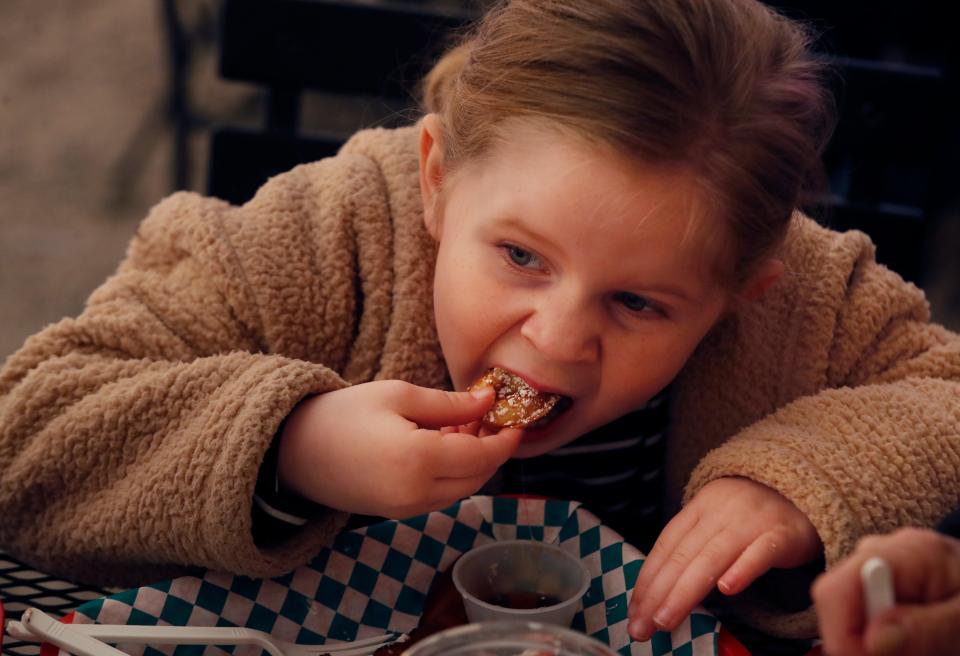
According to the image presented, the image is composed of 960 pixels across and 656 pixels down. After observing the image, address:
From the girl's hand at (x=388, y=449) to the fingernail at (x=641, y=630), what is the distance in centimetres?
18

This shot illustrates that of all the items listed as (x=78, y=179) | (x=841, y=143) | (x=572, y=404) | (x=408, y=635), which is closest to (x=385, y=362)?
(x=572, y=404)

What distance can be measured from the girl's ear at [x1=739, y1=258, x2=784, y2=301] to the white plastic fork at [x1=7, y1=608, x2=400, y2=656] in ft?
1.74

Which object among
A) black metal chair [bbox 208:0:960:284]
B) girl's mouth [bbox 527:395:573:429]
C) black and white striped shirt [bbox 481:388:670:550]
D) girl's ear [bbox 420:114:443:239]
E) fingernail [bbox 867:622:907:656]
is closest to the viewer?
fingernail [bbox 867:622:907:656]

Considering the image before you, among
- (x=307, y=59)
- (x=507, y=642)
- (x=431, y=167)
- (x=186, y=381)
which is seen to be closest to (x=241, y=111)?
(x=307, y=59)

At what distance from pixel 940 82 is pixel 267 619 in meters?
1.21

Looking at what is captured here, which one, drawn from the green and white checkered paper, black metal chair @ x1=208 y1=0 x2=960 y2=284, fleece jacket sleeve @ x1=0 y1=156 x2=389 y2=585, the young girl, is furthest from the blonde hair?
black metal chair @ x1=208 y1=0 x2=960 y2=284

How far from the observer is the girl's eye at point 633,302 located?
0.98 metres

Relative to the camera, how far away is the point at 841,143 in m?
1.58

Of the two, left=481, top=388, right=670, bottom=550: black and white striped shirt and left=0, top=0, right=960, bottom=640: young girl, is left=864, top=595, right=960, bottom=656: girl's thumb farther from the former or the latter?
left=481, top=388, right=670, bottom=550: black and white striped shirt

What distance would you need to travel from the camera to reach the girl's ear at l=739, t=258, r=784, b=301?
1115 millimetres

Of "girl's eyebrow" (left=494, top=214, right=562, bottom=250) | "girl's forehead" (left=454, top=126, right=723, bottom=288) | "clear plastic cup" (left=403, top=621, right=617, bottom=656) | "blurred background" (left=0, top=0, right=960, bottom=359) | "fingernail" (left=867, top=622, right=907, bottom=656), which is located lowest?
"blurred background" (left=0, top=0, right=960, bottom=359)

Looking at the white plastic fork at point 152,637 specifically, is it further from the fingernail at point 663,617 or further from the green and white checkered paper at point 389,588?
the fingernail at point 663,617

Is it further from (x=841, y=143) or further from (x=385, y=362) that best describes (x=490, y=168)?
(x=841, y=143)

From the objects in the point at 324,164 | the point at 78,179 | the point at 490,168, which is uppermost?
the point at 490,168
